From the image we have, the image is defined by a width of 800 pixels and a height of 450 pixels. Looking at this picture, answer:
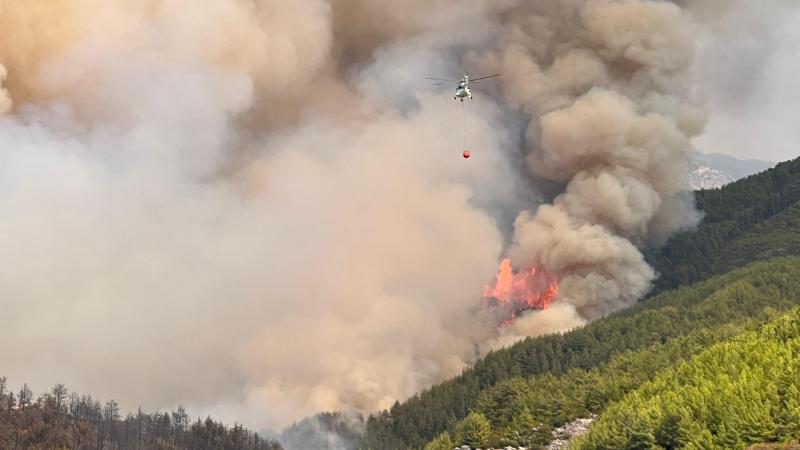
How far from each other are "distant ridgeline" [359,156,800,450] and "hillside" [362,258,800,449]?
0.19 metres

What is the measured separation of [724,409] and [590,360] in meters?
77.7

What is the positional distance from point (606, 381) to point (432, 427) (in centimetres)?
4447

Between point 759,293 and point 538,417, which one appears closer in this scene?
point 538,417

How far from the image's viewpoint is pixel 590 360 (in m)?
140

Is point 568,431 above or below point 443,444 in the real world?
below

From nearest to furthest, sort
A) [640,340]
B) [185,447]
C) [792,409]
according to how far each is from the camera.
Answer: [792,409] → [640,340] → [185,447]

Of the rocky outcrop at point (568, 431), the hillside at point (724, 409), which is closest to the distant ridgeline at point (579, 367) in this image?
the rocky outcrop at point (568, 431)

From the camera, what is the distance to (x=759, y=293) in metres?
154

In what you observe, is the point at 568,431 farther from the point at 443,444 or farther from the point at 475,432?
the point at 443,444

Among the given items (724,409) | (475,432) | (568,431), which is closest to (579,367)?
(568,431)

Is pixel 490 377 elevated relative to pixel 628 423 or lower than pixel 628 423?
elevated

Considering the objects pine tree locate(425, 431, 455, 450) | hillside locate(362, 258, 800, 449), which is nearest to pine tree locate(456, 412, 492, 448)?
pine tree locate(425, 431, 455, 450)

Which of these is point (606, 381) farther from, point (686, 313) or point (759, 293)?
point (759, 293)

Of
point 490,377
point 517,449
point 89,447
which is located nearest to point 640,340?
point 490,377
